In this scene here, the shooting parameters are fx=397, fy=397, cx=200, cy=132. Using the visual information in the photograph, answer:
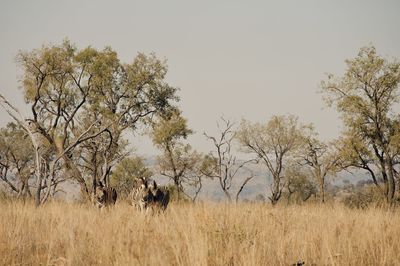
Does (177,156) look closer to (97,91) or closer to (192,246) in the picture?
(97,91)

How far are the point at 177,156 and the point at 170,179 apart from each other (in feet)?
10.7

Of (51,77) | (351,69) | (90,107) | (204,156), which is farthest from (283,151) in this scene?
(51,77)

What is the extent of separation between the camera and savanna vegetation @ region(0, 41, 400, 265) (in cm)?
570

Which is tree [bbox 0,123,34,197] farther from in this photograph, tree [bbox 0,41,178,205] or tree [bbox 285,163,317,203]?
tree [bbox 285,163,317,203]

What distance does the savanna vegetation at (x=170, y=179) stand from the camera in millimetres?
5699

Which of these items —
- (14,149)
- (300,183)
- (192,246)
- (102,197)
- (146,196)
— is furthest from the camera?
(300,183)

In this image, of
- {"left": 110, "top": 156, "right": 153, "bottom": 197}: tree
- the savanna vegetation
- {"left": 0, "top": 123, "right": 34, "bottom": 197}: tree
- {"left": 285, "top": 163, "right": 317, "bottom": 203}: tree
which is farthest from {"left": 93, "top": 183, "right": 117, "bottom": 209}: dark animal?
{"left": 285, "top": 163, "right": 317, "bottom": 203}: tree

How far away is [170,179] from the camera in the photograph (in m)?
42.8

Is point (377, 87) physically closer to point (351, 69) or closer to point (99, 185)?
point (351, 69)

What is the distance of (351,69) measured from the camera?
1337 inches

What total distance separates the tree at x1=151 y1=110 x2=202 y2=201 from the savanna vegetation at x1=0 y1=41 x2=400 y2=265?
0.47 ft

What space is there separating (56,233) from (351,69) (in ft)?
105

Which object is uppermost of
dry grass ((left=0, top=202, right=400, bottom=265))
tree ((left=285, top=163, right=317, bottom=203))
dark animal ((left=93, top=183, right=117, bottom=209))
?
tree ((left=285, top=163, right=317, bottom=203))

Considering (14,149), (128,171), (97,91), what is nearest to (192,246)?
(97,91)
